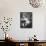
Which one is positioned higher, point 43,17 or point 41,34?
point 43,17

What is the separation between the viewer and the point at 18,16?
15.7 feet

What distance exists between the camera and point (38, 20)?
189 inches

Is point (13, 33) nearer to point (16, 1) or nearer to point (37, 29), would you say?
point (37, 29)

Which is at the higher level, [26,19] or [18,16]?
[18,16]

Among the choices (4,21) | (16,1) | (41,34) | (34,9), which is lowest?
(41,34)

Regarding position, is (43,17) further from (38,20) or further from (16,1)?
(16,1)

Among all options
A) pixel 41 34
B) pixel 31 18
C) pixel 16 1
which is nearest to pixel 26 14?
pixel 31 18

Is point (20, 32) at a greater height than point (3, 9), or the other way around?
point (3, 9)

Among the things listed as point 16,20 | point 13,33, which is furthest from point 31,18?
point 13,33

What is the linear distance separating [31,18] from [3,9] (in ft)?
3.58

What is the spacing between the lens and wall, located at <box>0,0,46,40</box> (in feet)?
15.6

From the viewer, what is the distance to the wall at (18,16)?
4742mm

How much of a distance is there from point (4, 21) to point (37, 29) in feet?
4.12

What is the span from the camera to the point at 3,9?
475 centimetres
